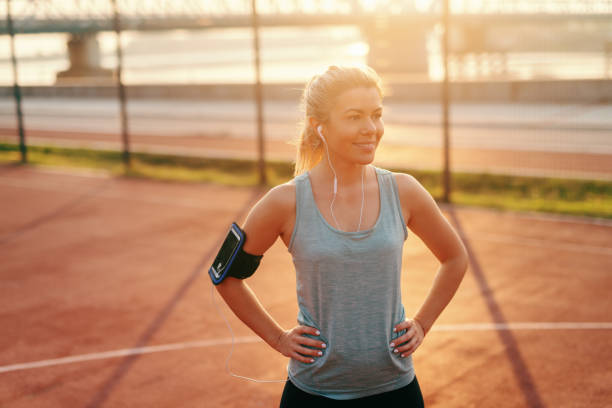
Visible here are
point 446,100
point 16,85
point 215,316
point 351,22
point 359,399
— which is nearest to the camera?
point 359,399

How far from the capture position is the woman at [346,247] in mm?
2869

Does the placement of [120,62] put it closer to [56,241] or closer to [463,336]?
[56,241]

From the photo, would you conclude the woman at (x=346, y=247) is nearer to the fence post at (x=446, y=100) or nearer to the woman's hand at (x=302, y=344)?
the woman's hand at (x=302, y=344)

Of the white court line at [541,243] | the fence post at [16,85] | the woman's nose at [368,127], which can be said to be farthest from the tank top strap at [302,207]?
the fence post at [16,85]

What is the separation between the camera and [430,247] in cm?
326

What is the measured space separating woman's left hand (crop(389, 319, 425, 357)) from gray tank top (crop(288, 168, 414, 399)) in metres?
0.02

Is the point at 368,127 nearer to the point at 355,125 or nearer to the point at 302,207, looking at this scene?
the point at 355,125

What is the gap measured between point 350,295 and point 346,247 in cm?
18

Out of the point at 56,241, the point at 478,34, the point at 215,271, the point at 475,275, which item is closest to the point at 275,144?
the point at 56,241

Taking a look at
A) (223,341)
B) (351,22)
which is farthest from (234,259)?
(351,22)

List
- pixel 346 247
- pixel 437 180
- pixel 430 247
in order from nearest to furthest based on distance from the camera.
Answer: pixel 346 247, pixel 430 247, pixel 437 180

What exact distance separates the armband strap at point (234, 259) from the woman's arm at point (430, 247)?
63 centimetres

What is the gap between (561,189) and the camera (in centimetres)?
1443

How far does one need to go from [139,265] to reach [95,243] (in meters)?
1.67
